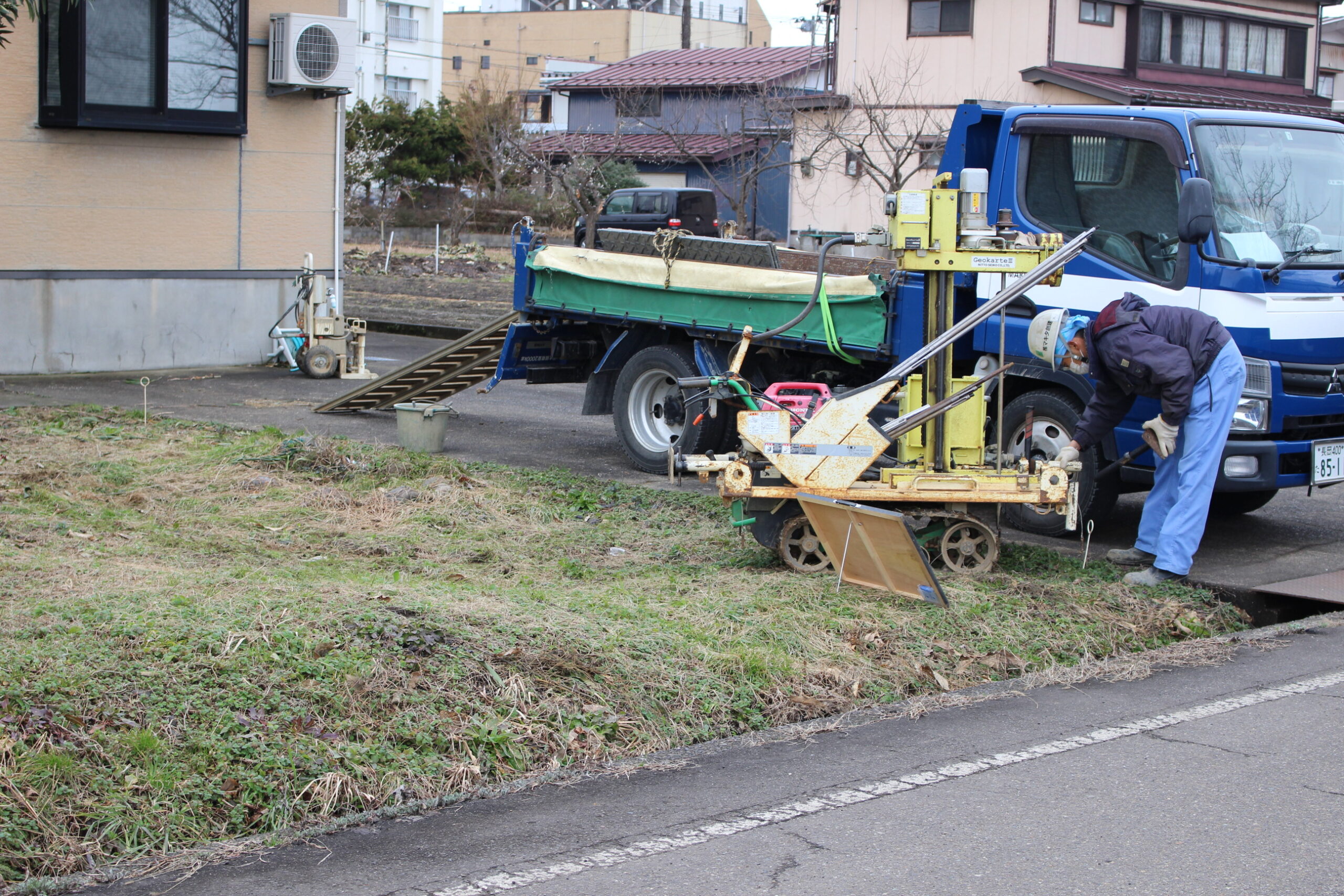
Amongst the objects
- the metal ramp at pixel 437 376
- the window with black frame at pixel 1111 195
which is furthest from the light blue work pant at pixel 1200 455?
the metal ramp at pixel 437 376

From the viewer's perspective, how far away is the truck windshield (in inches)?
311

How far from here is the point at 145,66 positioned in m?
15.2

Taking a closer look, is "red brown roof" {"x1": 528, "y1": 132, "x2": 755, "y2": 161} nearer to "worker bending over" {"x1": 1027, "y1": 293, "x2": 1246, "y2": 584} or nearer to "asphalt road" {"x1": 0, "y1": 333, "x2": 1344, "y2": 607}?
"asphalt road" {"x1": 0, "y1": 333, "x2": 1344, "y2": 607}

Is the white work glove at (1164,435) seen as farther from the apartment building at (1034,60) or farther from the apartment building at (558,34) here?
the apartment building at (558,34)

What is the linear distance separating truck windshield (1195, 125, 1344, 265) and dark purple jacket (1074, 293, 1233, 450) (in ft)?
2.49

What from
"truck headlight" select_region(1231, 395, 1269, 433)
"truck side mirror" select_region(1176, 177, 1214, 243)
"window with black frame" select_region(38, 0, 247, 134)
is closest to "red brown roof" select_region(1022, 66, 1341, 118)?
"window with black frame" select_region(38, 0, 247, 134)

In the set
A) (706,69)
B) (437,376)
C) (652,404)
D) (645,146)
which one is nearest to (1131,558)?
(652,404)

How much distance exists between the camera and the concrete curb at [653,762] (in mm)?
3936

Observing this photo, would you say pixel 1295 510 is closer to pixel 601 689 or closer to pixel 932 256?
pixel 932 256

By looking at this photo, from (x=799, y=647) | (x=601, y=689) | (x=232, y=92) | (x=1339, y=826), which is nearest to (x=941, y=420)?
(x=799, y=647)

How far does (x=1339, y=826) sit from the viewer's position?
4355 mm

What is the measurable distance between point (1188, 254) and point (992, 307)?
150 centimetres

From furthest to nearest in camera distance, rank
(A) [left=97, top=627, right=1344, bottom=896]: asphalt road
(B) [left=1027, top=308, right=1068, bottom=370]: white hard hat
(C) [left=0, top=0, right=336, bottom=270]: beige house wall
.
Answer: (C) [left=0, top=0, right=336, bottom=270]: beige house wall < (B) [left=1027, top=308, right=1068, bottom=370]: white hard hat < (A) [left=97, top=627, right=1344, bottom=896]: asphalt road

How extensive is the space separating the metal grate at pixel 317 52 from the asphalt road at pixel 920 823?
43.1 feet
